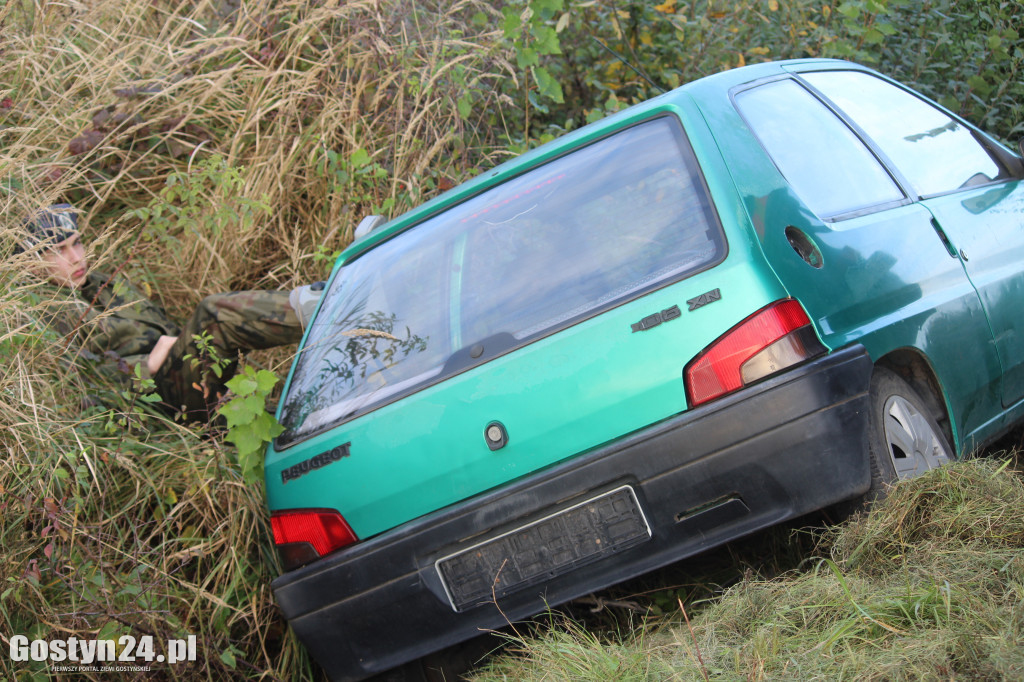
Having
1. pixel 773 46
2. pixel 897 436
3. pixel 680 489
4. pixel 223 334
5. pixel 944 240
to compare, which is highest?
pixel 773 46

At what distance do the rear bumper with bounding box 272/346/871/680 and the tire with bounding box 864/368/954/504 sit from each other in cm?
13

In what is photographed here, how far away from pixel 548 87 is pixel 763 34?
1902 millimetres

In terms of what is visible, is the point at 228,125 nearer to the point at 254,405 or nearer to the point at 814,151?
the point at 254,405

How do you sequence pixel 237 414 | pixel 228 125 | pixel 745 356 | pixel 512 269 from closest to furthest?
pixel 745 356 → pixel 512 269 → pixel 237 414 → pixel 228 125

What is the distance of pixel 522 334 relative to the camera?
2816 millimetres

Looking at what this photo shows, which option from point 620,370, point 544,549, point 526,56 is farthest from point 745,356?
point 526,56

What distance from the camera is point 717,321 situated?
8.33 ft

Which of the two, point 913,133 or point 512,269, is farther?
point 913,133

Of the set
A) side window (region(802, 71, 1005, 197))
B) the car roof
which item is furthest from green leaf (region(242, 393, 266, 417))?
side window (region(802, 71, 1005, 197))

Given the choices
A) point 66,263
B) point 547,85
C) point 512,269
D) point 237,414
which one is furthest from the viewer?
point 547,85

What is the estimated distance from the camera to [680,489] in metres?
2.55

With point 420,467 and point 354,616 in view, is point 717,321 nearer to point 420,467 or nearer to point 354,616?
point 420,467

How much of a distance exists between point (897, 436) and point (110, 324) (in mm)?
3799

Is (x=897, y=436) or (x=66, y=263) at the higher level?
(x=66, y=263)
